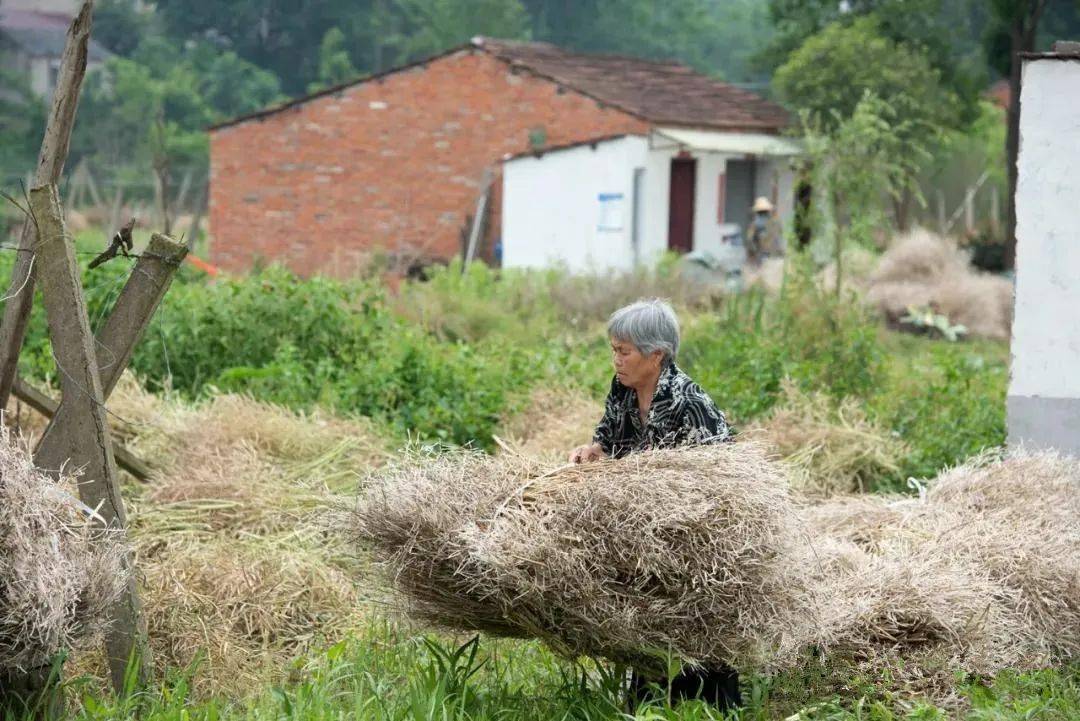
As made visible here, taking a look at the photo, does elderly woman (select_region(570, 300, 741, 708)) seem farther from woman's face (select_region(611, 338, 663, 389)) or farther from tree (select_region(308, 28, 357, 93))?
tree (select_region(308, 28, 357, 93))

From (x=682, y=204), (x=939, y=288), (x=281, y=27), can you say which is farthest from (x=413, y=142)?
(x=281, y=27)

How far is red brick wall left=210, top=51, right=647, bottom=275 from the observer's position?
26328 mm

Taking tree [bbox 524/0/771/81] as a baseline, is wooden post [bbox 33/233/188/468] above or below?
below

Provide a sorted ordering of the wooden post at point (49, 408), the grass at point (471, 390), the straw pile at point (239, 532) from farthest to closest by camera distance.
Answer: the wooden post at point (49, 408), the straw pile at point (239, 532), the grass at point (471, 390)

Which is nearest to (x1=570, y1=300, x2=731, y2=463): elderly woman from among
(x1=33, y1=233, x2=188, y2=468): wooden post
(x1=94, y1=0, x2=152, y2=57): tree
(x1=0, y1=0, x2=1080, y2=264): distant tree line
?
(x1=33, y1=233, x2=188, y2=468): wooden post

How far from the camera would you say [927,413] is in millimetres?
9734

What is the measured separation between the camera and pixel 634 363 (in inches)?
201

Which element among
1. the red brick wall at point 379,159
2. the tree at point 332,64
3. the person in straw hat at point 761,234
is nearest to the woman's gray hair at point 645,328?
the person in straw hat at point 761,234

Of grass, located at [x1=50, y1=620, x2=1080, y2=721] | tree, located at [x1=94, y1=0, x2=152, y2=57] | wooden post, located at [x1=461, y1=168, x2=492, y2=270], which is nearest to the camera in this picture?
grass, located at [x1=50, y1=620, x2=1080, y2=721]

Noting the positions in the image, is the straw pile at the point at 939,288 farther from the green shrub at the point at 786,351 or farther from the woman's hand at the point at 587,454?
the woman's hand at the point at 587,454

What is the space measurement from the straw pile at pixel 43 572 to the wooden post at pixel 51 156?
0.89 meters

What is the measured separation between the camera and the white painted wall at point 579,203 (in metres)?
23.6

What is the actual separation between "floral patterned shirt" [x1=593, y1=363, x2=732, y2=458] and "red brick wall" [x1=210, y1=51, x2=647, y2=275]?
67.6 ft

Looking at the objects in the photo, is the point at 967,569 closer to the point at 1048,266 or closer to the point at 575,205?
the point at 1048,266
